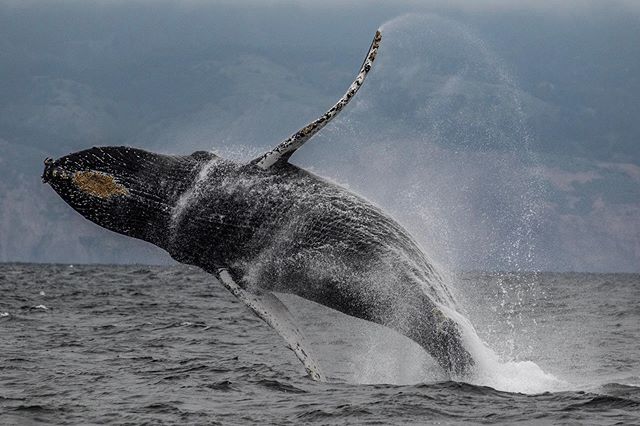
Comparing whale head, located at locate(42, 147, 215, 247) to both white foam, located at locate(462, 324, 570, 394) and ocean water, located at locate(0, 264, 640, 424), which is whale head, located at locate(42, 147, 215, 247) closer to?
ocean water, located at locate(0, 264, 640, 424)

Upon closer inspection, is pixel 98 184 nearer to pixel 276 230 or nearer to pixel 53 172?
pixel 53 172

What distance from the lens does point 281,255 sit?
9.20 metres

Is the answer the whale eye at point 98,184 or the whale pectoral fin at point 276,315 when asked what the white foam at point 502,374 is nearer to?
the whale pectoral fin at point 276,315

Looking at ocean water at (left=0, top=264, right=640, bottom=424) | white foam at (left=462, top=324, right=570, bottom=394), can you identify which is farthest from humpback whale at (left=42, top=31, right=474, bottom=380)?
ocean water at (left=0, top=264, right=640, bottom=424)

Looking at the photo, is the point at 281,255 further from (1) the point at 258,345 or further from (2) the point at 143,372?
(1) the point at 258,345

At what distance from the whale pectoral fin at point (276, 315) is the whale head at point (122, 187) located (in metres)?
0.82

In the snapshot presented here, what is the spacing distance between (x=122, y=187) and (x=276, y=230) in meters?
1.50

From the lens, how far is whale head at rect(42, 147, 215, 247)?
913cm

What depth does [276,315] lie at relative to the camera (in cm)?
946

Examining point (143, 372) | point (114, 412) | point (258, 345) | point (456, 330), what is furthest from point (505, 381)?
point (258, 345)

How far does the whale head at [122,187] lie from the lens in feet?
30.0

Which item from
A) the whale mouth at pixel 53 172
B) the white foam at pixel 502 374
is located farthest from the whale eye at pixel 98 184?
Result: the white foam at pixel 502 374

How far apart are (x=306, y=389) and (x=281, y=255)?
2.36 metres

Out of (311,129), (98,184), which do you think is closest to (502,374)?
(311,129)
